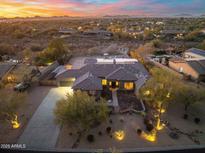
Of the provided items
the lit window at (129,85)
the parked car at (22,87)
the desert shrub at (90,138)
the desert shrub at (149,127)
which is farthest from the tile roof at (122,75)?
the parked car at (22,87)

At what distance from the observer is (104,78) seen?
2619 centimetres

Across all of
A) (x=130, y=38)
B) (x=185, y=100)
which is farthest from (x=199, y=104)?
(x=130, y=38)

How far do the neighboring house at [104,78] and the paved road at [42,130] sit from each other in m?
4.18

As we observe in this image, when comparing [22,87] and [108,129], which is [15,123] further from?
[22,87]

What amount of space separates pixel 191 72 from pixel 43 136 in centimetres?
2439

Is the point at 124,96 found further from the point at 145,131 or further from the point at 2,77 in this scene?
the point at 2,77

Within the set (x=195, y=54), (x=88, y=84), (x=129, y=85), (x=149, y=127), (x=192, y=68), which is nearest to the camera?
(x=149, y=127)

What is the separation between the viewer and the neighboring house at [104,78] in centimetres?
2273

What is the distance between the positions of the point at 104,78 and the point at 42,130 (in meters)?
11.4

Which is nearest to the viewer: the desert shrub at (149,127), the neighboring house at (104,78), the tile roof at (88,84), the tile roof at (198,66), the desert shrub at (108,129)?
the desert shrub at (108,129)

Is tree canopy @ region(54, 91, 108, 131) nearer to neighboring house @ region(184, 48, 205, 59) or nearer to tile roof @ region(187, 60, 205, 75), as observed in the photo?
tile roof @ region(187, 60, 205, 75)

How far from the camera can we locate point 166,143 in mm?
15688

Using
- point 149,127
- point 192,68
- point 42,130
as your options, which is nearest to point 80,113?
point 42,130

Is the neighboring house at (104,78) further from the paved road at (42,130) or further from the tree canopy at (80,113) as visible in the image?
the tree canopy at (80,113)
